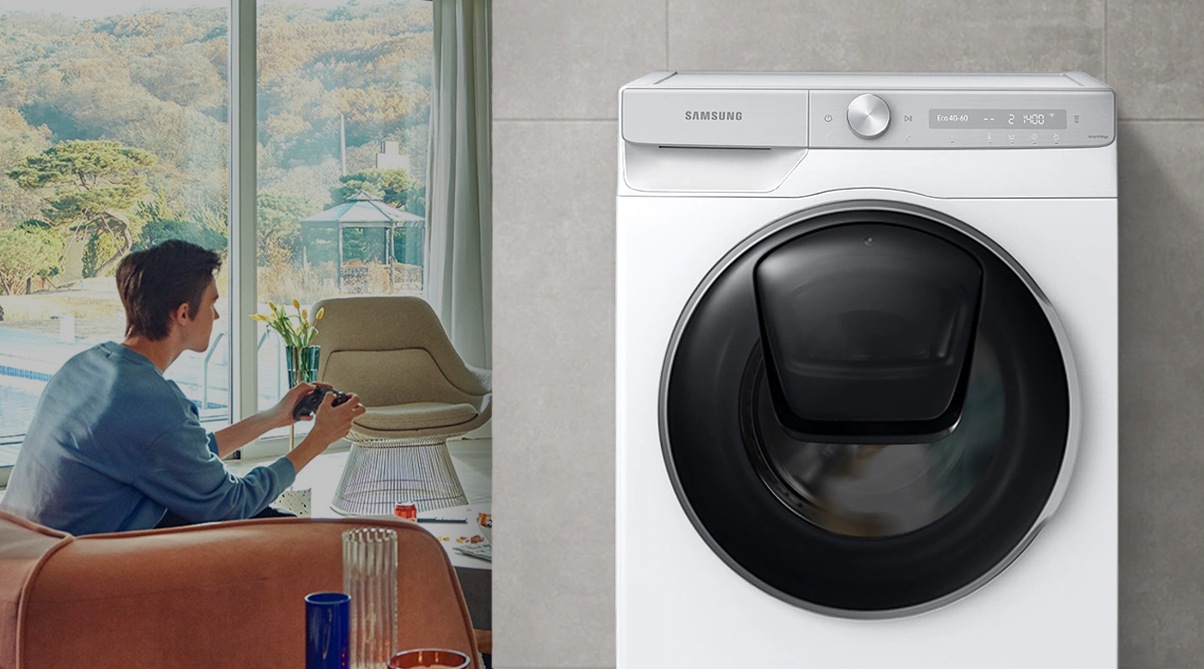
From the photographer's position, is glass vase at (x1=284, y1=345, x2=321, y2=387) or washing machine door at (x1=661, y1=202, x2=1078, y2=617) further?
glass vase at (x1=284, y1=345, x2=321, y2=387)

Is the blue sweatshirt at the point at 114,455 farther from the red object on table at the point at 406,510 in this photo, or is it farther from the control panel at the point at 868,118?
the control panel at the point at 868,118

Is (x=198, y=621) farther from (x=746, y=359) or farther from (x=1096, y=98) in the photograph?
(x=1096, y=98)

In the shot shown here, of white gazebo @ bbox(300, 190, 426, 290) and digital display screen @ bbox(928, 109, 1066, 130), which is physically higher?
digital display screen @ bbox(928, 109, 1066, 130)

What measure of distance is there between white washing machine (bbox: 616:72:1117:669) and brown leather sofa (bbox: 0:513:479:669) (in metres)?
0.62

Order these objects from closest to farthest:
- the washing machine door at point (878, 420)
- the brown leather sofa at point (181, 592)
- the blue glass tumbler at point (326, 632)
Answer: the washing machine door at point (878, 420), the brown leather sofa at point (181, 592), the blue glass tumbler at point (326, 632)

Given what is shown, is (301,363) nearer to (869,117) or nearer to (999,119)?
(869,117)

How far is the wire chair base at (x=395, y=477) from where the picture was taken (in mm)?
1604

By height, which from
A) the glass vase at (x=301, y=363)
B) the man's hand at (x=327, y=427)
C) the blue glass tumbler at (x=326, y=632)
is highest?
the glass vase at (x=301, y=363)

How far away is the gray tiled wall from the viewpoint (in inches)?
61.1

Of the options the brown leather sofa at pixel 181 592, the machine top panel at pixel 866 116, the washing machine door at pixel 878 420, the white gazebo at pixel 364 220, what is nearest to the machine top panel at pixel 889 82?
the machine top panel at pixel 866 116

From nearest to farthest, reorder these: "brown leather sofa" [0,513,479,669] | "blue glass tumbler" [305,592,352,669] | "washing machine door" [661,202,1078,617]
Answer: "washing machine door" [661,202,1078,617] → "brown leather sofa" [0,513,479,669] → "blue glass tumbler" [305,592,352,669]

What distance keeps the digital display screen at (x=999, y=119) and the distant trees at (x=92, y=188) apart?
1.20m

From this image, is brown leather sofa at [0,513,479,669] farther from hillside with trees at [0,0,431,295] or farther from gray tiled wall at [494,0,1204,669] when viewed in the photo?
hillside with trees at [0,0,431,295]

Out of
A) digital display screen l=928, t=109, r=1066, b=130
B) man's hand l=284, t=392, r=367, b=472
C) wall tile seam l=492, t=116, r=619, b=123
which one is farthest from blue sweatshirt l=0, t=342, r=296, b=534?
A: digital display screen l=928, t=109, r=1066, b=130
